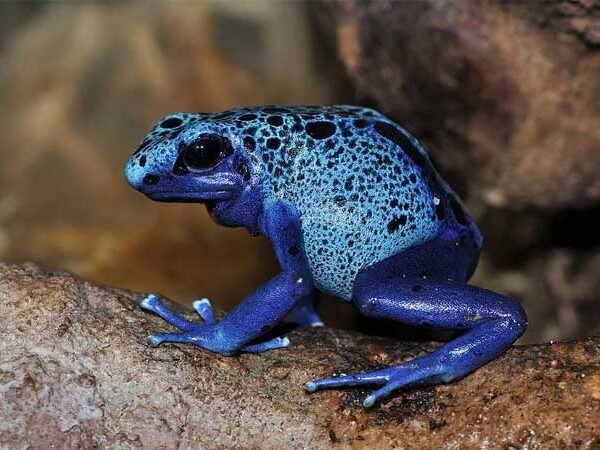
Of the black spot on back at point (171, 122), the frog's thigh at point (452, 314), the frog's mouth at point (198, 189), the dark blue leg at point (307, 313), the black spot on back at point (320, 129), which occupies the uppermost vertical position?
the black spot on back at point (171, 122)

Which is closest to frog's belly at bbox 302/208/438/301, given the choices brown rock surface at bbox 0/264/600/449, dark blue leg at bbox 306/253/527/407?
dark blue leg at bbox 306/253/527/407

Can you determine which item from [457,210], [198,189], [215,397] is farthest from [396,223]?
[215,397]

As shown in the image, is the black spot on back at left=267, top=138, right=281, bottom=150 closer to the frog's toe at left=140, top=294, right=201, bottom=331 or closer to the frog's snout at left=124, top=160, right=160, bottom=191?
the frog's snout at left=124, top=160, right=160, bottom=191

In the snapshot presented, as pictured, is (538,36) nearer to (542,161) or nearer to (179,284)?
(542,161)

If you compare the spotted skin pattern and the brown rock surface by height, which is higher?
the spotted skin pattern

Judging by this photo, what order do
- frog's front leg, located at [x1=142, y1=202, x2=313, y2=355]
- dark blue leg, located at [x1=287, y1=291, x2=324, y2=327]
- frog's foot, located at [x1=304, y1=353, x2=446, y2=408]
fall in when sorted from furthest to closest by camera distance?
dark blue leg, located at [x1=287, y1=291, x2=324, y2=327]
frog's front leg, located at [x1=142, y1=202, x2=313, y2=355]
frog's foot, located at [x1=304, y1=353, x2=446, y2=408]

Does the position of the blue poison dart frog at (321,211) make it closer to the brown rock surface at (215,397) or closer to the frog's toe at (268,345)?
the frog's toe at (268,345)

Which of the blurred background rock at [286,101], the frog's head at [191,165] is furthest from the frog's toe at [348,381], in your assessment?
the blurred background rock at [286,101]
